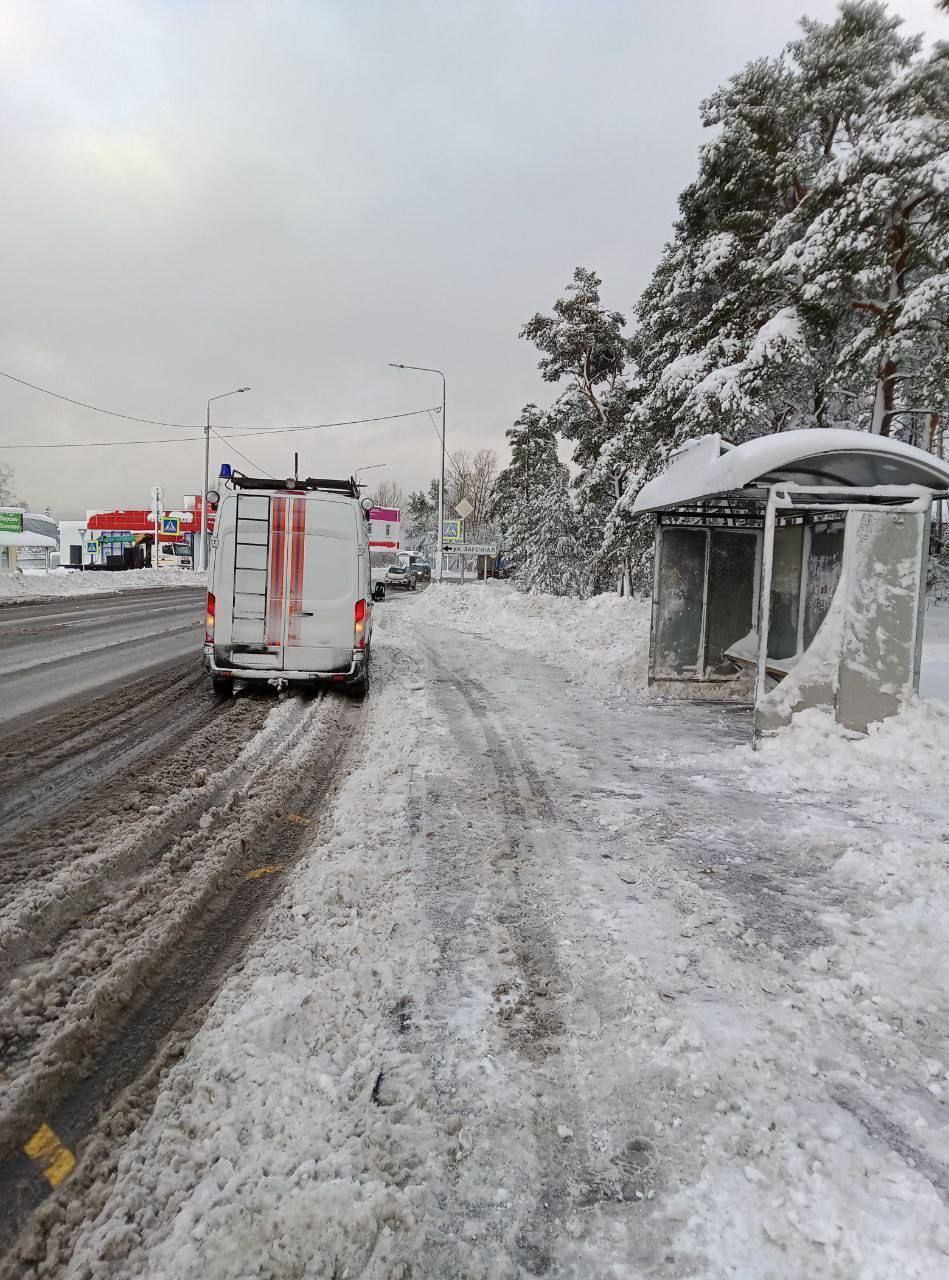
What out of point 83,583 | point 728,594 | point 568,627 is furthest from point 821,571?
point 83,583

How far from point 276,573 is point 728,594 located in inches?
255

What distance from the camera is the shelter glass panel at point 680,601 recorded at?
10.2 meters

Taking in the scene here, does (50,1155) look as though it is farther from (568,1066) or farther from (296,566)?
(296,566)

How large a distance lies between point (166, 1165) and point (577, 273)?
27549mm

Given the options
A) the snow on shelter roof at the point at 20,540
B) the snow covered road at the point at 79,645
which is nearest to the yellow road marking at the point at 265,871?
the snow covered road at the point at 79,645

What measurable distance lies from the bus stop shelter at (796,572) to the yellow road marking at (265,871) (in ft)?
15.9

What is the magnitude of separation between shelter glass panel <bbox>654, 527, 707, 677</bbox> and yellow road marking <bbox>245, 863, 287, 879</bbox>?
23.6 feet

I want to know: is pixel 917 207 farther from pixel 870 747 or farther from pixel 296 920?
pixel 296 920

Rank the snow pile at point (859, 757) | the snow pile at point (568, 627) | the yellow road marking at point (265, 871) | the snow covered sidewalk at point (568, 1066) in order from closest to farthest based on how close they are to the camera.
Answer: the snow covered sidewalk at point (568, 1066) < the yellow road marking at point (265, 871) < the snow pile at point (859, 757) < the snow pile at point (568, 627)

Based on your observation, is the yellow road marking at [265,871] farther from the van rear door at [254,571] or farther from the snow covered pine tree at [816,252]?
the snow covered pine tree at [816,252]

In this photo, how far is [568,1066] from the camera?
246 centimetres

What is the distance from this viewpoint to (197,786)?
5391 mm

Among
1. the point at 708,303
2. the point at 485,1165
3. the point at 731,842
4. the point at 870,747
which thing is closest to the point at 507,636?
the point at 708,303

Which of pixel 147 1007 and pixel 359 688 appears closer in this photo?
pixel 147 1007
